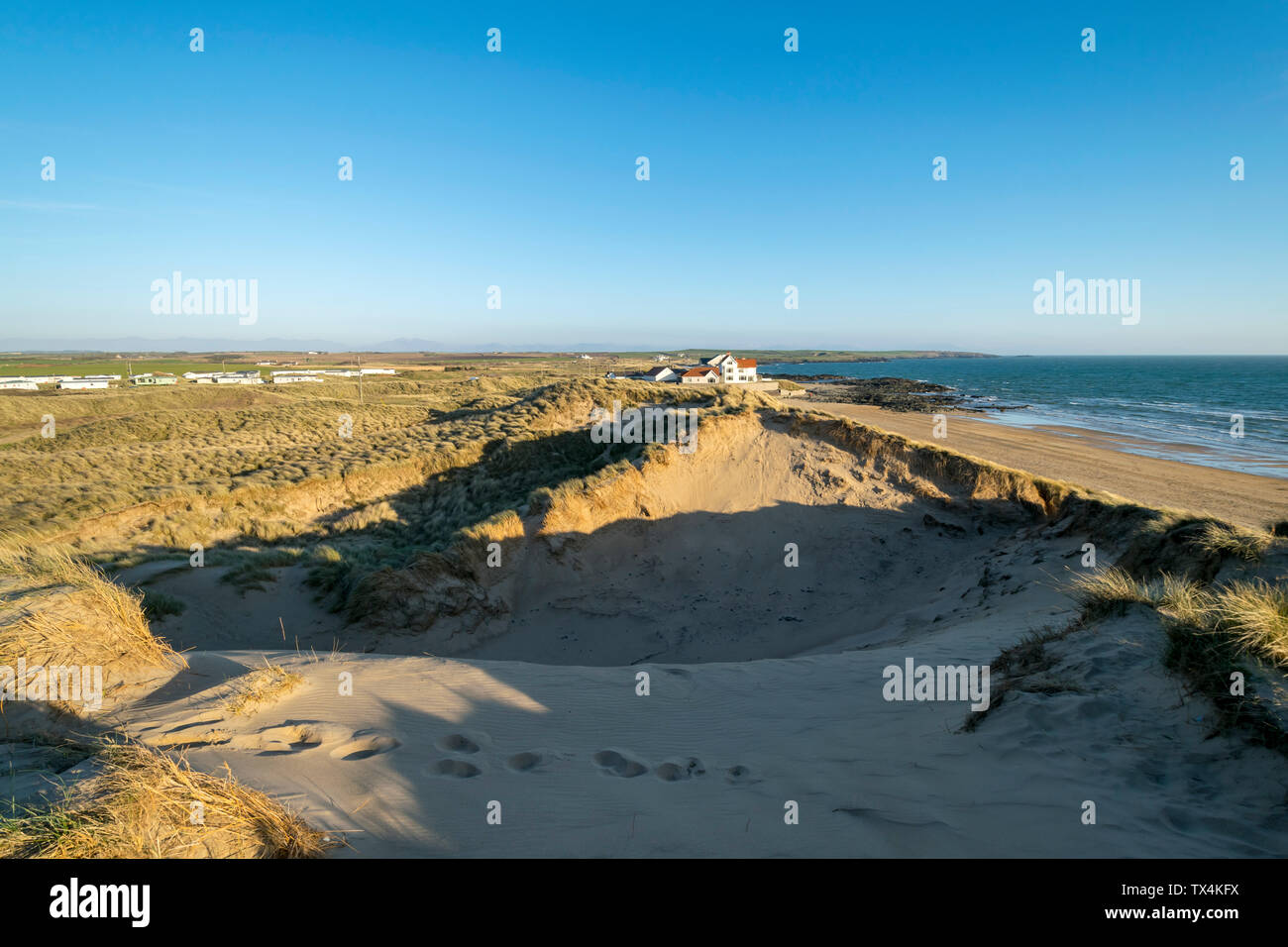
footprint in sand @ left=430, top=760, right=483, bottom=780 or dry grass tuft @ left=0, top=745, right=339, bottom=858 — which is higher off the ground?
dry grass tuft @ left=0, top=745, right=339, bottom=858

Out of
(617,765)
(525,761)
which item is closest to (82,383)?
(525,761)

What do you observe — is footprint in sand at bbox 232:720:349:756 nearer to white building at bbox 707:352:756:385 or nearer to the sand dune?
the sand dune

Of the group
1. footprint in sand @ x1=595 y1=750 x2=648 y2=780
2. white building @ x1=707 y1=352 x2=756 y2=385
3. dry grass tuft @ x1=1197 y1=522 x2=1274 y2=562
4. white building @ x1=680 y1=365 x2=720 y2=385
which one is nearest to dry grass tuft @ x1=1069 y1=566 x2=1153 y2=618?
dry grass tuft @ x1=1197 y1=522 x2=1274 y2=562

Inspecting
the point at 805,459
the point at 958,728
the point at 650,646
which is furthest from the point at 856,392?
the point at 958,728

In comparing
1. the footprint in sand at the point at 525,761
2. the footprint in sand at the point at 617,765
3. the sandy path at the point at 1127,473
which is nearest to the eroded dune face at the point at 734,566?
the sandy path at the point at 1127,473

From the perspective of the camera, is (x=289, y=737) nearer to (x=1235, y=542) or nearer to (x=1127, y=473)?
(x=1235, y=542)

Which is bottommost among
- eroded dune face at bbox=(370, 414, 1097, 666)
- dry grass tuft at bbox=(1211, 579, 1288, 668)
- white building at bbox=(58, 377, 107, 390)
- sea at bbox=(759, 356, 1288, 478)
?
eroded dune face at bbox=(370, 414, 1097, 666)
